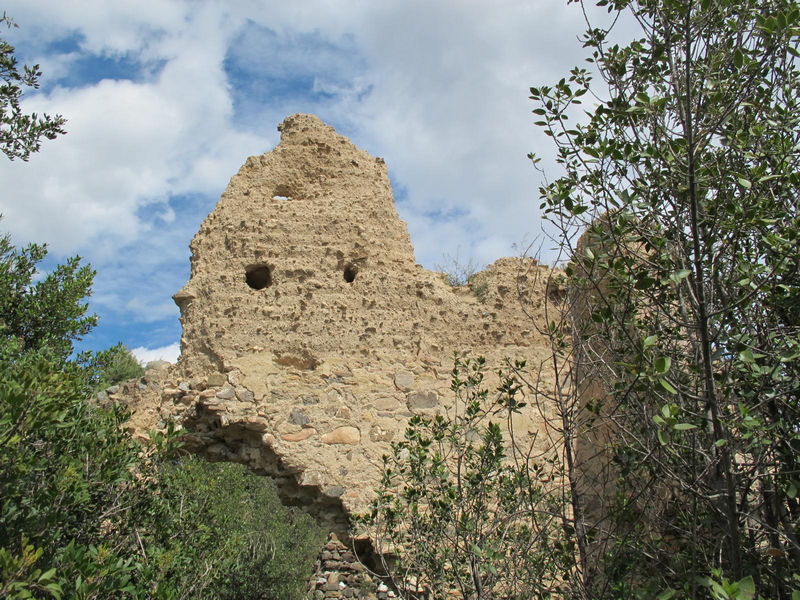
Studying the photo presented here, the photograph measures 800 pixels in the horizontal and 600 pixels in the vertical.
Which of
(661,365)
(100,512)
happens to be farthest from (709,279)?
(100,512)

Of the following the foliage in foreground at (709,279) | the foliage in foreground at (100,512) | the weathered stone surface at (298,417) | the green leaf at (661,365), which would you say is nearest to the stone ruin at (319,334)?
the weathered stone surface at (298,417)

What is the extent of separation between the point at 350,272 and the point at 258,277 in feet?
4.13

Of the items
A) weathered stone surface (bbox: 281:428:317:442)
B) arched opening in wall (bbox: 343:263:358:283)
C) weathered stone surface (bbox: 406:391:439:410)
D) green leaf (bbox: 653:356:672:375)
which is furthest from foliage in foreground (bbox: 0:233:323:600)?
arched opening in wall (bbox: 343:263:358:283)

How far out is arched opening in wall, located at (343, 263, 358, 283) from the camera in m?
8.41

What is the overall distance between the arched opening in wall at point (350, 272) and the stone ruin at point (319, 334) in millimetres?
15

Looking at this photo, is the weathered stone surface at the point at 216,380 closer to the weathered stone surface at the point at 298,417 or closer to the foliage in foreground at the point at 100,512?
the weathered stone surface at the point at 298,417

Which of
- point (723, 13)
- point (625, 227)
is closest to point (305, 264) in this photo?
point (625, 227)

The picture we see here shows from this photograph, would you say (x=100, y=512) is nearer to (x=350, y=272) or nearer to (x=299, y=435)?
(x=299, y=435)

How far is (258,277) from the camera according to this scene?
864 centimetres

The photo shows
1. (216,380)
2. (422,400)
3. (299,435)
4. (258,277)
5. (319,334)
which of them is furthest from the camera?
(258,277)

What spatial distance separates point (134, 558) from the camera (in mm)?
3947

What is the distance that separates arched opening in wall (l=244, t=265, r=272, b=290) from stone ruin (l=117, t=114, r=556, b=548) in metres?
0.03

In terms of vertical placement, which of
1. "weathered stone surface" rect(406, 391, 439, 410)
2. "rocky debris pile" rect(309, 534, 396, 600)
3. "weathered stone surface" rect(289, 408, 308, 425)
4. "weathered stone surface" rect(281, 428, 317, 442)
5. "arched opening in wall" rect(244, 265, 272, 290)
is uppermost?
"arched opening in wall" rect(244, 265, 272, 290)

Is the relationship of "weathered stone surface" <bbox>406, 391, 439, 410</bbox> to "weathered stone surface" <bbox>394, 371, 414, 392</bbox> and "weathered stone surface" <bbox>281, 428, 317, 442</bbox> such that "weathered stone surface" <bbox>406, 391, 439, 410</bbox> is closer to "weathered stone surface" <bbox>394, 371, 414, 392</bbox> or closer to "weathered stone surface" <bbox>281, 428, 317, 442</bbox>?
"weathered stone surface" <bbox>394, 371, 414, 392</bbox>
